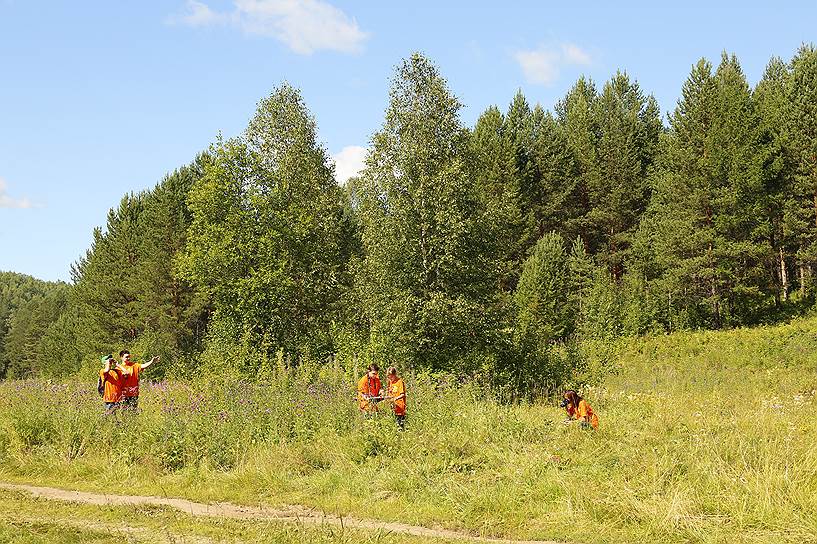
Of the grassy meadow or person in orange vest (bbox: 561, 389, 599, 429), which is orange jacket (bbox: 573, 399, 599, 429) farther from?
the grassy meadow

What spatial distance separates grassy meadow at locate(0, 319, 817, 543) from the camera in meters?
7.63

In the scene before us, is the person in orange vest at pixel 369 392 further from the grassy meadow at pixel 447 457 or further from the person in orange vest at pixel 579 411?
the person in orange vest at pixel 579 411

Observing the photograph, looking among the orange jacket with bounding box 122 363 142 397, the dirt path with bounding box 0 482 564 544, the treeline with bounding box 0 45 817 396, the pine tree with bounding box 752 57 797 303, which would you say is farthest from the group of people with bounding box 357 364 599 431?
the pine tree with bounding box 752 57 797 303

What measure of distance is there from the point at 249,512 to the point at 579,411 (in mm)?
5468

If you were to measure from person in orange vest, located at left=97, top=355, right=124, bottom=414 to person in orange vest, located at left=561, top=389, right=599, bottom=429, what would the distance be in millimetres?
9127

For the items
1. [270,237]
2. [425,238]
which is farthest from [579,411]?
[270,237]

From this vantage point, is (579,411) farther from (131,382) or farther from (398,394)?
(131,382)

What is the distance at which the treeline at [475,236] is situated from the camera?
67.8ft

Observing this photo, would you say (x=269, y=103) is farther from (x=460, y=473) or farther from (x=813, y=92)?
(x=813, y=92)

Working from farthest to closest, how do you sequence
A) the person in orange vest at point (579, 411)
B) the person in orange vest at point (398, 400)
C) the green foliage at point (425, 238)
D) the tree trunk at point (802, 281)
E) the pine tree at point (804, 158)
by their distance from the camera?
the tree trunk at point (802, 281) < the pine tree at point (804, 158) < the green foliage at point (425, 238) < the person in orange vest at point (398, 400) < the person in orange vest at point (579, 411)

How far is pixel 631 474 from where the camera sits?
8.59 meters

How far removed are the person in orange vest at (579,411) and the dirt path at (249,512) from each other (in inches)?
142

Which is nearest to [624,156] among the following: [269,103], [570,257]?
[570,257]

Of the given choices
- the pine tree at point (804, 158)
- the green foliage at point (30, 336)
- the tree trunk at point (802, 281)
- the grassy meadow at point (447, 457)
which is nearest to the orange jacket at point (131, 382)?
the grassy meadow at point (447, 457)
